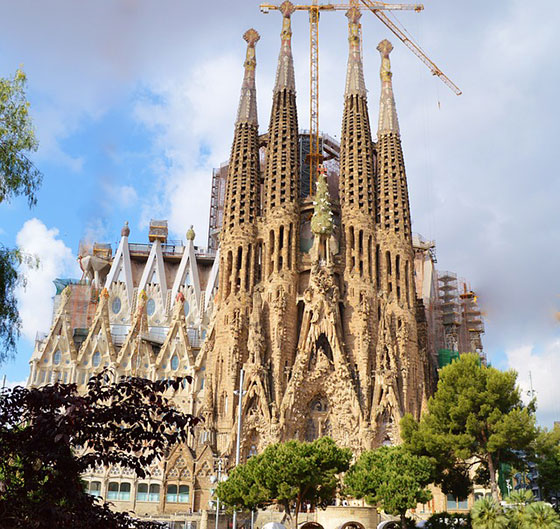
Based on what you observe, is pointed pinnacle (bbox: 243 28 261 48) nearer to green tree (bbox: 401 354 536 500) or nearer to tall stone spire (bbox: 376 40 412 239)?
tall stone spire (bbox: 376 40 412 239)

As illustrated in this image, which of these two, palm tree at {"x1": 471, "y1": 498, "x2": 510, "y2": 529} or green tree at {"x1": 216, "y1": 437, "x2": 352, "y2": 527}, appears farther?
green tree at {"x1": 216, "y1": 437, "x2": 352, "y2": 527}

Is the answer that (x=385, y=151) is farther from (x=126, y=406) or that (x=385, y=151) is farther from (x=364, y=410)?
(x=126, y=406)

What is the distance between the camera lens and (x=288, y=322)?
46.7m

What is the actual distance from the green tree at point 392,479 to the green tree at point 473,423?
3.49 ft

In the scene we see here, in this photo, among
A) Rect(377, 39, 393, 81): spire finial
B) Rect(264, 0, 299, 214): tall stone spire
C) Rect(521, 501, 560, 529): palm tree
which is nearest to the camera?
Rect(521, 501, 560, 529): palm tree

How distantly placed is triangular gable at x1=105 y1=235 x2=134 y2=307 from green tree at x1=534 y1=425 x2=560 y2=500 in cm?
4057

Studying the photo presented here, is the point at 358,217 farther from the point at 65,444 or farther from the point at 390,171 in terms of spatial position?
the point at 65,444

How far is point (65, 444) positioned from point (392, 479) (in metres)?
24.0

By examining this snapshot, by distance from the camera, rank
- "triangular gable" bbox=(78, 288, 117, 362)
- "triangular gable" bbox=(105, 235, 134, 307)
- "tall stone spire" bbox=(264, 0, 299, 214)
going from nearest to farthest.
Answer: "tall stone spire" bbox=(264, 0, 299, 214)
"triangular gable" bbox=(78, 288, 117, 362)
"triangular gable" bbox=(105, 235, 134, 307)

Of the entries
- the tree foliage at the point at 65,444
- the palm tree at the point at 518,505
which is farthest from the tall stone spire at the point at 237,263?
the tree foliage at the point at 65,444

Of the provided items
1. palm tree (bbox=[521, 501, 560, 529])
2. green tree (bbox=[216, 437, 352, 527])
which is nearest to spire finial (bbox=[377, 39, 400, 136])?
green tree (bbox=[216, 437, 352, 527])

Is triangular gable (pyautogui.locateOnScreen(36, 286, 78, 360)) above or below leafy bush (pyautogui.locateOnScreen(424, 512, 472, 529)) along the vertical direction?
above

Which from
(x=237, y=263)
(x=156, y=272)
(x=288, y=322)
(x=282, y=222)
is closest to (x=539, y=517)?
(x=288, y=322)

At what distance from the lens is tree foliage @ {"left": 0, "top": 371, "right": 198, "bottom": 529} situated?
7.02 m
